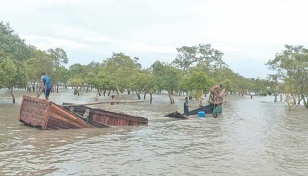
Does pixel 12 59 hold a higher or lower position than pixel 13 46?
lower

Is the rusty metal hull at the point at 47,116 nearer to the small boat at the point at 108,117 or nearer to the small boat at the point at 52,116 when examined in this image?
the small boat at the point at 52,116

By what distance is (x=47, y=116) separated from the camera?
16.0 m

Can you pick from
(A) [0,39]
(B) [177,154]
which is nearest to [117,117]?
(B) [177,154]

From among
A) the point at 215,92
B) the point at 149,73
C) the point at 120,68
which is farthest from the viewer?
the point at 120,68

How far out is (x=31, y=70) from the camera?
6894cm

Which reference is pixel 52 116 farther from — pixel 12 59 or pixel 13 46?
pixel 13 46

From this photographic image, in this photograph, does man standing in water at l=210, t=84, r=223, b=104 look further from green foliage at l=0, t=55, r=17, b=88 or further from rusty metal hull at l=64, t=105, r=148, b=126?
green foliage at l=0, t=55, r=17, b=88

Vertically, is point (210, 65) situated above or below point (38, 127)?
above

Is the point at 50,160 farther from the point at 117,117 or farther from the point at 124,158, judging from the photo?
the point at 117,117

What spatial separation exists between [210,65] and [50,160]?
86.2 meters

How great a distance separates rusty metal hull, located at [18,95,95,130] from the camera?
16.0 m

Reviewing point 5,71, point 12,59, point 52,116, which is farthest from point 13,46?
point 52,116

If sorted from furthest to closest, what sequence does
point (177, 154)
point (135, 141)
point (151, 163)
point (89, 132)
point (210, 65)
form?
point (210, 65)
point (89, 132)
point (135, 141)
point (177, 154)
point (151, 163)

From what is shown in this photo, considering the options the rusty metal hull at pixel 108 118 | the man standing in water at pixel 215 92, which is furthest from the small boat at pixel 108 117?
the man standing in water at pixel 215 92
